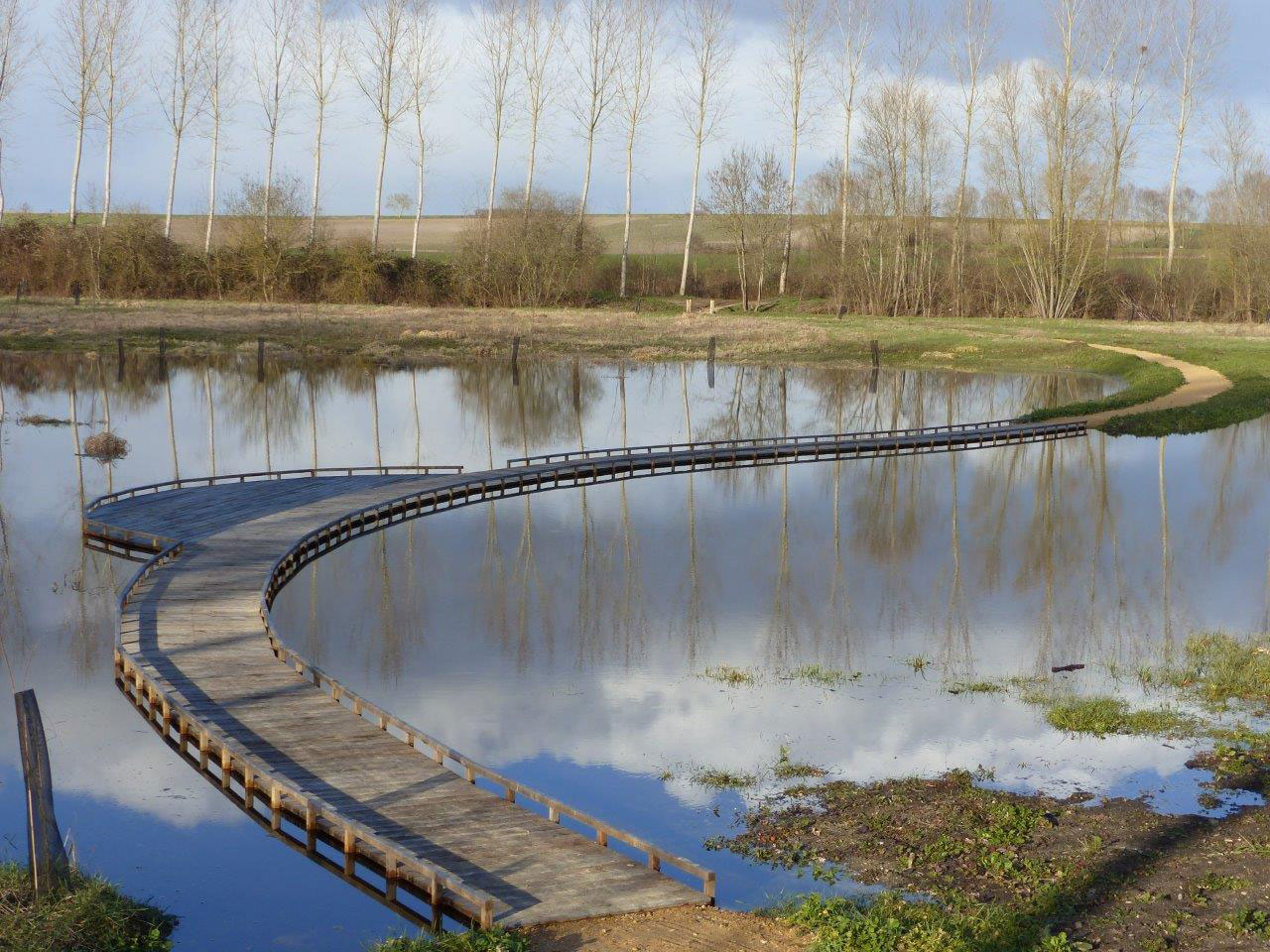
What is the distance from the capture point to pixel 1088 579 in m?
20.2

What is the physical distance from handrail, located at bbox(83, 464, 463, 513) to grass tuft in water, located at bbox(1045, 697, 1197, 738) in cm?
1419

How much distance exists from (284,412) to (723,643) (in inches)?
951

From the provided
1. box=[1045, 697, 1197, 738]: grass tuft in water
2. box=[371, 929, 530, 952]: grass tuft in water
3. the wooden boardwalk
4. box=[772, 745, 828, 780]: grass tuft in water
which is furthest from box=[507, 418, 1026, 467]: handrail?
box=[371, 929, 530, 952]: grass tuft in water

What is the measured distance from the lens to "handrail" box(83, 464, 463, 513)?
77.1 ft

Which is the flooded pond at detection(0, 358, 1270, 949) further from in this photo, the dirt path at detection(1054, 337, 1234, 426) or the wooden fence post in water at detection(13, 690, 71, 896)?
the dirt path at detection(1054, 337, 1234, 426)

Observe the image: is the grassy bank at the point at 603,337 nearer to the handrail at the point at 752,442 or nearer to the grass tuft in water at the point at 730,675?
the handrail at the point at 752,442

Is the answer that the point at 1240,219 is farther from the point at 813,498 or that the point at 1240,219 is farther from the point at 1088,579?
the point at 1088,579

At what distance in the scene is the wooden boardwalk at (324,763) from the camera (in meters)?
9.51

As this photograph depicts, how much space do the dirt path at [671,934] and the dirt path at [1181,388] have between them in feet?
97.5

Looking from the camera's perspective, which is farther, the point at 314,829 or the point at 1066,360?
the point at 1066,360

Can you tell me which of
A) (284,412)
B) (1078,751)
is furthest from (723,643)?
(284,412)

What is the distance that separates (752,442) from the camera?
31.9 m

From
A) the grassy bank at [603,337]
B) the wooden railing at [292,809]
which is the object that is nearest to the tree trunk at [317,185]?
the grassy bank at [603,337]

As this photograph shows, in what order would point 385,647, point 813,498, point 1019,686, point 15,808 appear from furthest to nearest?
point 813,498 → point 385,647 → point 1019,686 → point 15,808
